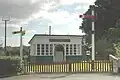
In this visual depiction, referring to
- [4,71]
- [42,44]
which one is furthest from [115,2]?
[4,71]

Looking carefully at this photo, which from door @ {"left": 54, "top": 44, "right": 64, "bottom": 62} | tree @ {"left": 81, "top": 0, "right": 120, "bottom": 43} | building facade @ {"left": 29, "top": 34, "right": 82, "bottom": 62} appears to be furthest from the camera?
tree @ {"left": 81, "top": 0, "right": 120, "bottom": 43}

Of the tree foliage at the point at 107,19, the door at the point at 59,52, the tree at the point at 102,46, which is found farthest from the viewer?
the tree at the point at 102,46

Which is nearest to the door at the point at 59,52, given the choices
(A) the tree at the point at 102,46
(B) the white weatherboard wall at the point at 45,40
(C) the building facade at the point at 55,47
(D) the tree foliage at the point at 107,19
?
(C) the building facade at the point at 55,47

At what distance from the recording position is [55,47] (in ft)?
177

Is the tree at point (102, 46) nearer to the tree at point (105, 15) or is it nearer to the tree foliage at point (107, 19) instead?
the tree foliage at point (107, 19)

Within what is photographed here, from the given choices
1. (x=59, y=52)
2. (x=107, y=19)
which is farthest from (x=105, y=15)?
(x=59, y=52)

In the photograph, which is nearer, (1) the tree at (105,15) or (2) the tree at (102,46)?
(1) the tree at (105,15)

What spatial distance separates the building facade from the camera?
5262 cm

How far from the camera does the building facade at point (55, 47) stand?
52.6 m

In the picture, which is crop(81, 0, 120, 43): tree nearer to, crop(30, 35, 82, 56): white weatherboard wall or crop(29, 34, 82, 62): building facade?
crop(30, 35, 82, 56): white weatherboard wall

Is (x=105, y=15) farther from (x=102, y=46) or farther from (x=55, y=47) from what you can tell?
(x=55, y=47)

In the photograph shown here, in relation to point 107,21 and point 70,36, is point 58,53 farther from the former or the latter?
point 107,21

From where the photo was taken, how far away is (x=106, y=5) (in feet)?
202

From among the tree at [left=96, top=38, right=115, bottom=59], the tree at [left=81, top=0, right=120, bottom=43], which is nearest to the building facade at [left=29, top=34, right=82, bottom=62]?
the tree at [left=81, top=0, right=120, bottom=43]
